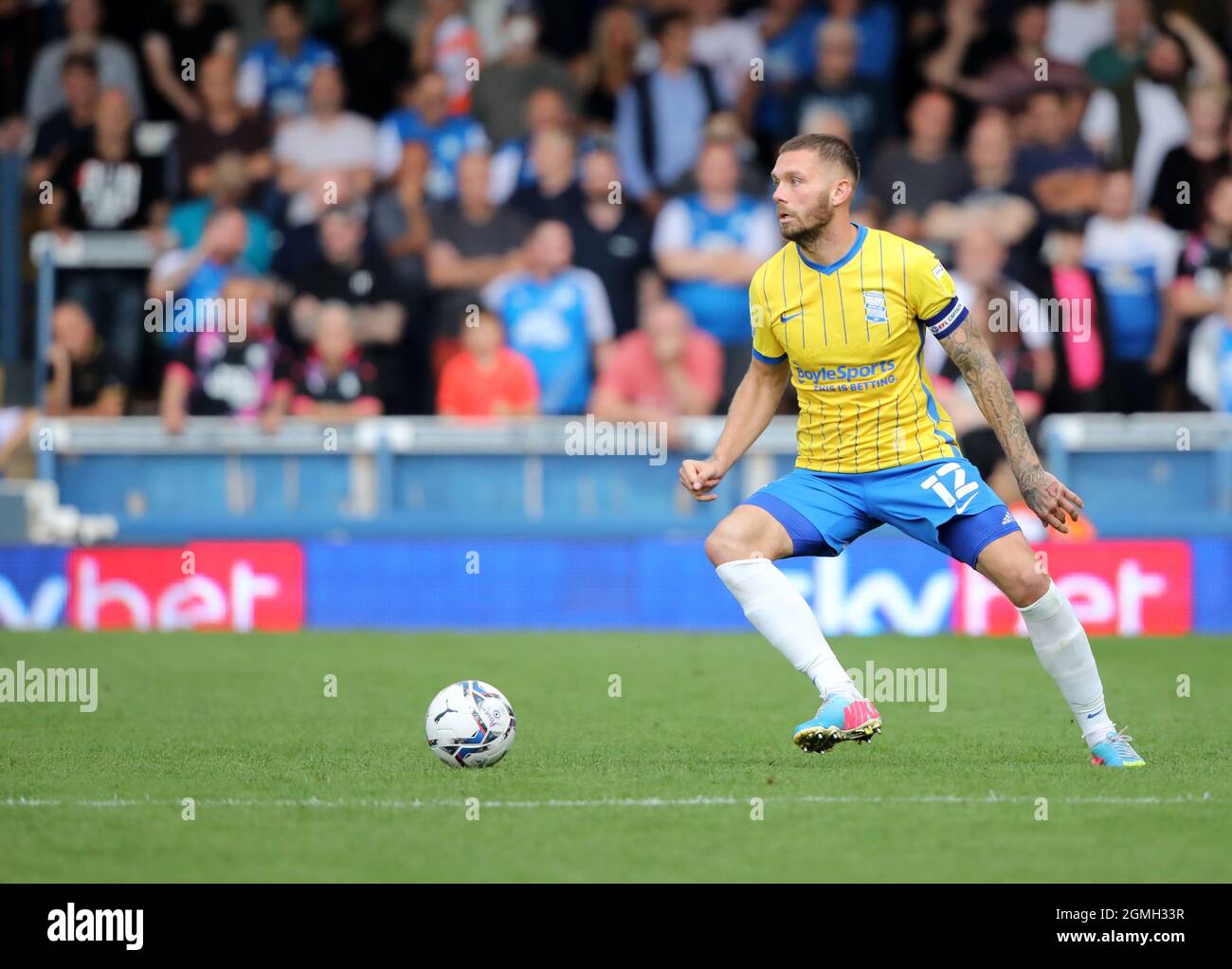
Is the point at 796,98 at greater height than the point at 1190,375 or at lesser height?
greater

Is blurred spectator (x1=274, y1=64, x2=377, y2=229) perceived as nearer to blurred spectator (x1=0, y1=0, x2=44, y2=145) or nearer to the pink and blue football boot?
blurred spectator (x1=0, y1=0, x2=44, y2=145)

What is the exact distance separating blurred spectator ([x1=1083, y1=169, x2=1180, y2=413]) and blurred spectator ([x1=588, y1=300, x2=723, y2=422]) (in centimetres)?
265

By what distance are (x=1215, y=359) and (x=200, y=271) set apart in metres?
6.78

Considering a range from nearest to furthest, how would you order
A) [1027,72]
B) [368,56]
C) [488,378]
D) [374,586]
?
[374,586], [488,378], [1027,72], [368,56]

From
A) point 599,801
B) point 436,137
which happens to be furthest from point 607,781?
point 436,137

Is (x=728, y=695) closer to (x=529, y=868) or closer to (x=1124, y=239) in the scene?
(x=529, y=868)

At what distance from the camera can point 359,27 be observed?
1559 cm

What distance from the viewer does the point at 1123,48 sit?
14781 mm

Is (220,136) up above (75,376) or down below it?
above

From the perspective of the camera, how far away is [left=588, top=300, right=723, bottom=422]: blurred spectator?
42.1 ft

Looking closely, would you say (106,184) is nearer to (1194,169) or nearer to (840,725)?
(1194,169)

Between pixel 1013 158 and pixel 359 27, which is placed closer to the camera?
pixel 1013 158

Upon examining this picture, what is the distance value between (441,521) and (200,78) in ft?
15.8

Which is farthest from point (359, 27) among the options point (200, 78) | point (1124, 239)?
point (1124, 239)
